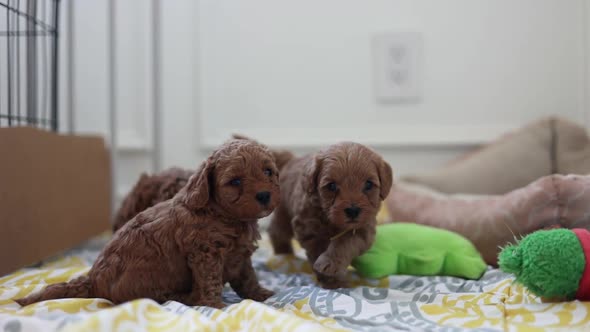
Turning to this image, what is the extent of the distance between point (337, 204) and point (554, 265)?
1.71ft

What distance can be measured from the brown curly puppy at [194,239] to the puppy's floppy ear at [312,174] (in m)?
0.16

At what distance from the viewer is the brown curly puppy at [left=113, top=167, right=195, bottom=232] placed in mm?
1692

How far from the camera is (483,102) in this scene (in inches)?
119

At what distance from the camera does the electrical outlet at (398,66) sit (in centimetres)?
300

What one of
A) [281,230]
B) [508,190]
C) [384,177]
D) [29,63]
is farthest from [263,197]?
[508,190]

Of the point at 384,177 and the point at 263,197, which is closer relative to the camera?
the point at 263,197

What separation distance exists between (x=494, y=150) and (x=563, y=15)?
972mm

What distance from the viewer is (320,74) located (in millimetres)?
3078

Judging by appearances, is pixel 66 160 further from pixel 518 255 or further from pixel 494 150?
pixel 494 150

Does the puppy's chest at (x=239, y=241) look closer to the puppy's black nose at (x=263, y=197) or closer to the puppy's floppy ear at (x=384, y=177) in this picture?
the puppy's black nose at (x=263, y=197)

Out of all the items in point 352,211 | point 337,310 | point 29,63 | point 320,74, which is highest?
point 320,74

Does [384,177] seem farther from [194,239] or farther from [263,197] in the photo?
[194,239]

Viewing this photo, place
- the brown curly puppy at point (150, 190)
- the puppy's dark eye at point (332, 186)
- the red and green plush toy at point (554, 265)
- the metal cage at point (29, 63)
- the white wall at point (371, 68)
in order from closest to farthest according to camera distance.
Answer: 1. the red and green plush toy at point (554, 265)
2. the puppy's dark eye at point (332, 186)
3. the brown curly puppy at point (150, 190)
4. the metal cage at point (29, 63)
5. the white wall at point (371, 68)

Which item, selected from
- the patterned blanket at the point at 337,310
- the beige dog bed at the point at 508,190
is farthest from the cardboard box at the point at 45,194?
the beige dog bed at the point at 508,190
